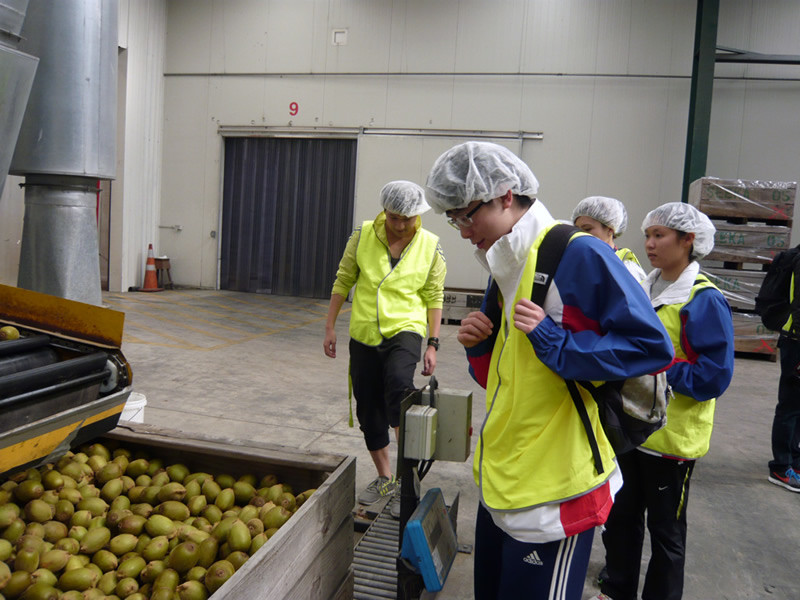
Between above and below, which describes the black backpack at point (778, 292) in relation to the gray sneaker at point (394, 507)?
above

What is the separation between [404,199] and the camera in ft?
10.1

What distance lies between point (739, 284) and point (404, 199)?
6.68 metres

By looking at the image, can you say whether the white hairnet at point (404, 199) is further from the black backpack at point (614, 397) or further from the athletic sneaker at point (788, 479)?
the athletic sneaker at point (788, 479)

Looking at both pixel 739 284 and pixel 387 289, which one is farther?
pixel 739 284

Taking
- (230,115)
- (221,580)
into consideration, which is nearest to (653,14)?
(230,115)

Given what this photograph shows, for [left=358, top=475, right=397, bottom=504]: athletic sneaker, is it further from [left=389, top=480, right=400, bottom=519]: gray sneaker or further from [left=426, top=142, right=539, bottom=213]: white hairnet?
[left=426, top=142, right=539, bottom=213]: white hairnet

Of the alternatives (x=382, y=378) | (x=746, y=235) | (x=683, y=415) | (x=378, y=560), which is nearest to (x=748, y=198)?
(x=746, y=235)

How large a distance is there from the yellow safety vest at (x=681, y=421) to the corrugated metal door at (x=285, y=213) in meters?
9.18

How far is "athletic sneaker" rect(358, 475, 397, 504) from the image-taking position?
11.3 feet

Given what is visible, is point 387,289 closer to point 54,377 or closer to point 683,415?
point 683,415

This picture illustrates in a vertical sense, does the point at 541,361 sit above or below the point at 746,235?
below

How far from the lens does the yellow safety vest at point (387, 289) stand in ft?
10.5

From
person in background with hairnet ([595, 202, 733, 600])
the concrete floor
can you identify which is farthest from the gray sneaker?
person in background with hairnet ([595, 202, 733, 600])

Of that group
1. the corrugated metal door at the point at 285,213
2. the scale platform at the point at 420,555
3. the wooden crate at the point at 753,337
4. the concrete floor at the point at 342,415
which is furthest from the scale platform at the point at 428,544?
the corrugated metal door at the point at 285,213
